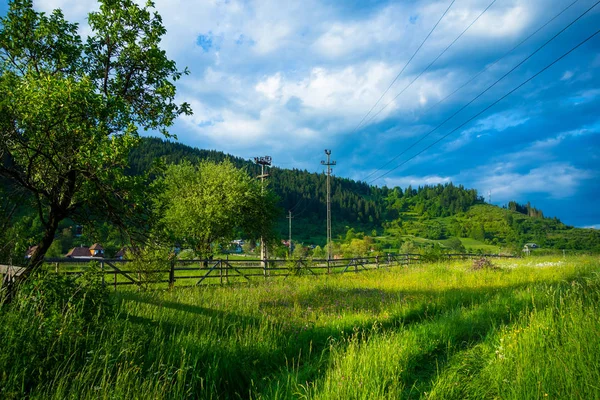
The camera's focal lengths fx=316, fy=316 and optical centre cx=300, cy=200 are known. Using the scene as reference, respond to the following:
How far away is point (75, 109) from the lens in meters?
5.16

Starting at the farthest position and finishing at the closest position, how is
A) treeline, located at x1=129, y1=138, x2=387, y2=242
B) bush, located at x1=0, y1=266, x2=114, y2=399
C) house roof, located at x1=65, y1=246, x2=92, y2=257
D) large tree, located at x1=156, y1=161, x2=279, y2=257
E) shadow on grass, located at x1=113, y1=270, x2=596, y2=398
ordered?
1. treeline, located at x1=129, y1=138, x2=387, y2=242
2. house roof, located at x1=65, y1=246, x2=92, y2=257
3. large tree, located at x1=156, y1=161, x2=279, y2=257
4. shadow on grass, located at x1=113, y1=270, x2=596, y2=398
5. bush, located at x1=0, y1=266, x2=114, y2=399

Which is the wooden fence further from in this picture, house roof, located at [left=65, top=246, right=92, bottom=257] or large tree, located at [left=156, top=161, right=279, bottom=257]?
house roof, located at [left=65, top=246, right=92, bottom=257]

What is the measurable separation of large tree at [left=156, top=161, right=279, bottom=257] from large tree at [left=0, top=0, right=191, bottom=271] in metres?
21.3

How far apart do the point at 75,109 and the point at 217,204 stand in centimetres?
2471

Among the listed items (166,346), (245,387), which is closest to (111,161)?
(166,346)

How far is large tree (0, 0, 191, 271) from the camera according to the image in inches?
201

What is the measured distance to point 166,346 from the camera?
16.4 ft

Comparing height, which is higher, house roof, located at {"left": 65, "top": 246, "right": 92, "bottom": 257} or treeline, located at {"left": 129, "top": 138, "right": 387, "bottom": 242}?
treeline, located at {"left": 129, "top": 138, "right": 387, "bottom": 242}

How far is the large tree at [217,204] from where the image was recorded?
28.9m

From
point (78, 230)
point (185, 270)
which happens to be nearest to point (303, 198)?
point (185, 270)

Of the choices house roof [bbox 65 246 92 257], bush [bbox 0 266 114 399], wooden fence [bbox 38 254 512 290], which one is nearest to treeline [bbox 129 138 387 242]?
house roof [bbox 65 246 92 257]

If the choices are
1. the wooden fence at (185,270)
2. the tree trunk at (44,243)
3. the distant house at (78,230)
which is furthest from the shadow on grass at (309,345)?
the distant house at (78,230)

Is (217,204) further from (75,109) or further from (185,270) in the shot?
(75,109)

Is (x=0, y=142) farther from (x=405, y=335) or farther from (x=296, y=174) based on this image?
(x=296, y=174)
